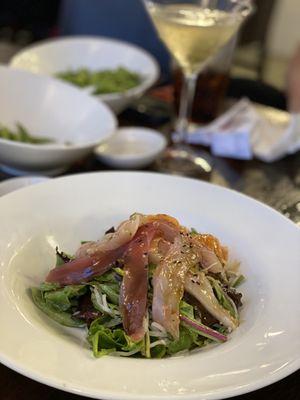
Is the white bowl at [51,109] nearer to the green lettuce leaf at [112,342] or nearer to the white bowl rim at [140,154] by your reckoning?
the white bowl rim at [140,154]

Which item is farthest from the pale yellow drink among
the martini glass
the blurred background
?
the blurred background

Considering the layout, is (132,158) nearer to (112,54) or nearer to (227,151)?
(227,151)

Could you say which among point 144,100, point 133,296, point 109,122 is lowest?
point 144,100

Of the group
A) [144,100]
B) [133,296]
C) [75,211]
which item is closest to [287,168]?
[144,100]

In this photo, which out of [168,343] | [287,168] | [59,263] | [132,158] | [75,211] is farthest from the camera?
[287,168]

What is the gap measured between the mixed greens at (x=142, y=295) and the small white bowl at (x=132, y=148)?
460mm

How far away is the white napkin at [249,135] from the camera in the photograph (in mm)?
1414

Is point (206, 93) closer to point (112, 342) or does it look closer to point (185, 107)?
point (185, 107)

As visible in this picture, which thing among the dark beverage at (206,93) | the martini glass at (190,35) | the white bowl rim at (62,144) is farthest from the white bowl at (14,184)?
the dark beverage at (206,93)

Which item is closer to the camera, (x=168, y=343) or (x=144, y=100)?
(x=168, y=343)

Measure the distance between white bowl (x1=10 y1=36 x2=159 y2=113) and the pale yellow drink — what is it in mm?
320

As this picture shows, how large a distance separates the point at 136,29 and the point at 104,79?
1.13m

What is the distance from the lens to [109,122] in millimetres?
1316

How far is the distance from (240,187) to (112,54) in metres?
0.80
